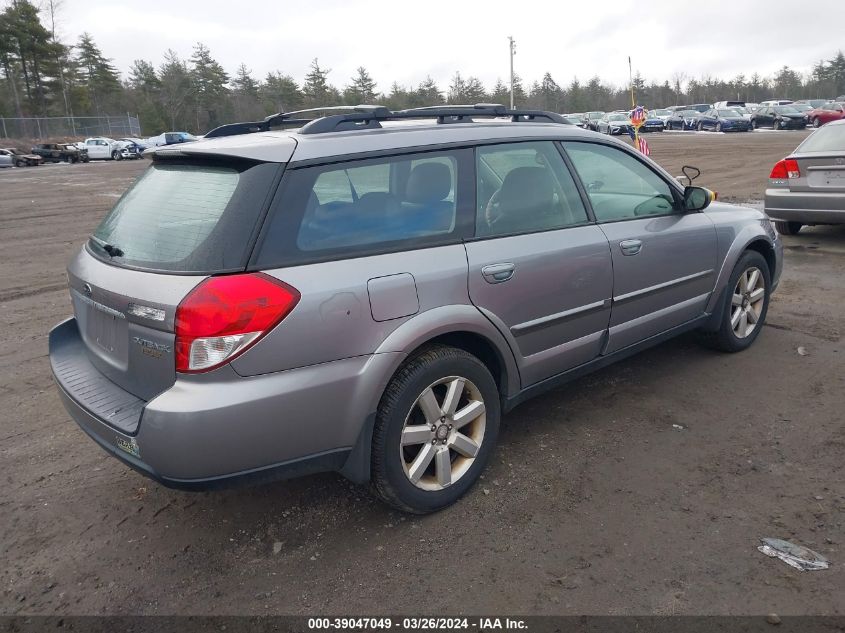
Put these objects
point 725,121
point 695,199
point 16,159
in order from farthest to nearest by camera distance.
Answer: point 725,121
point 16,159
point 695,199

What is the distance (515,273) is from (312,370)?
1166 millimetres

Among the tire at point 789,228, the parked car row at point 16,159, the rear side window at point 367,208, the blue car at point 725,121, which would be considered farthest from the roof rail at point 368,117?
the parked car row at point 16,159

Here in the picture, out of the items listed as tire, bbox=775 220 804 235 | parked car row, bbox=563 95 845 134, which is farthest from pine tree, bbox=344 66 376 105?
tire, bbox=775 220 804 235

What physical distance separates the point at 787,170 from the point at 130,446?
8377 millimetres

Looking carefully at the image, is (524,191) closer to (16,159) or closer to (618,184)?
(618,184)

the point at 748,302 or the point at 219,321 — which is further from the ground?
the point at 219,321

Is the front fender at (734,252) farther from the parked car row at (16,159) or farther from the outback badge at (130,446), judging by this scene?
the parked car row at (16,159)

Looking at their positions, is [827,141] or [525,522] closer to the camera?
[525,522]

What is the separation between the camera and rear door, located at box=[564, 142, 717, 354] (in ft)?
12.7

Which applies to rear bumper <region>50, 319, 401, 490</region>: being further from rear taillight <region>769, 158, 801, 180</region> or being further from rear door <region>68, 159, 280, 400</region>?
rear taillight <region>769, 158, 801, 180</region>

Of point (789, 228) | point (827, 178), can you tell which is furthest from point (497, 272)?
point (789, 228)

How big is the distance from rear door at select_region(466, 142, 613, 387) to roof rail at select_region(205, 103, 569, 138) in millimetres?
338

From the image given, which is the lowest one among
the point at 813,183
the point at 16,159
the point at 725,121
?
the point at 813,183

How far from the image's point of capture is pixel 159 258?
2.74 m
